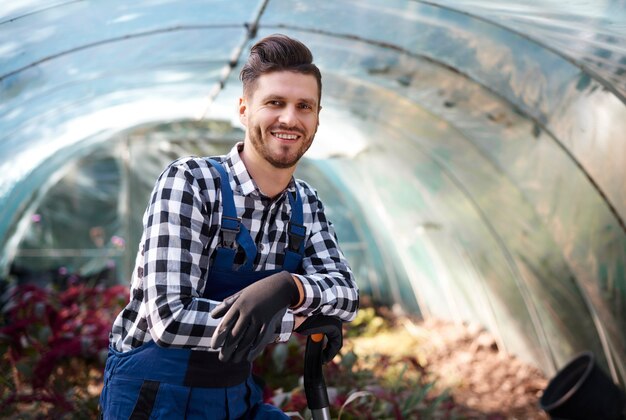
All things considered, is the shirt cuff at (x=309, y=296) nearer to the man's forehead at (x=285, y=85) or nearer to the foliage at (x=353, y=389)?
the man's forehead at (x=285, y=85)

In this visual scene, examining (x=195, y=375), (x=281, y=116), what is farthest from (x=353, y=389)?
(x=281, y=116)

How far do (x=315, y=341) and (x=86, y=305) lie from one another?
548cm

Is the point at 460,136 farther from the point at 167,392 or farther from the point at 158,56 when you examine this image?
the point at 167,392

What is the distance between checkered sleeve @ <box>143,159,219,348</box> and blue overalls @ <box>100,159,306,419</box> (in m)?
0.06

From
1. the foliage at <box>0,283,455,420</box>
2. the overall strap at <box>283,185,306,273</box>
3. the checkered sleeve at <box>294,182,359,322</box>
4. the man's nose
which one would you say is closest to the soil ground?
the foliage at <box>0,283,455,420</box>

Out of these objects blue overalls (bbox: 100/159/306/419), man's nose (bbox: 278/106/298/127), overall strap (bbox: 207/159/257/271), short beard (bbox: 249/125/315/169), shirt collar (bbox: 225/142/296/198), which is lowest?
blue overalls (bbox: 100/159/306/419)

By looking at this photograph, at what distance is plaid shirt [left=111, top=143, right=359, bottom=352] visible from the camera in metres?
1.79

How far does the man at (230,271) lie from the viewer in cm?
178

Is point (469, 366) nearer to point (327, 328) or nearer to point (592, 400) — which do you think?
point (592, 400)

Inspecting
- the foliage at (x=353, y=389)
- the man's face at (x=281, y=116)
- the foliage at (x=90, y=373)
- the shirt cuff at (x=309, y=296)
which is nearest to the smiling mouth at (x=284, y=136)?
the man's face at (x=281, y=116)

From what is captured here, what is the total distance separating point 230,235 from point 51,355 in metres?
2.93

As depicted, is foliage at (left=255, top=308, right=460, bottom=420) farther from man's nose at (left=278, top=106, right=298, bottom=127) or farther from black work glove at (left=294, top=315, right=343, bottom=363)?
man's nose at (left=278, top=106, right=298, bottom=127)

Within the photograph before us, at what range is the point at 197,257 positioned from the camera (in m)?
1.87

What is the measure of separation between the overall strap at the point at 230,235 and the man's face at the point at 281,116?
15 centimetres
